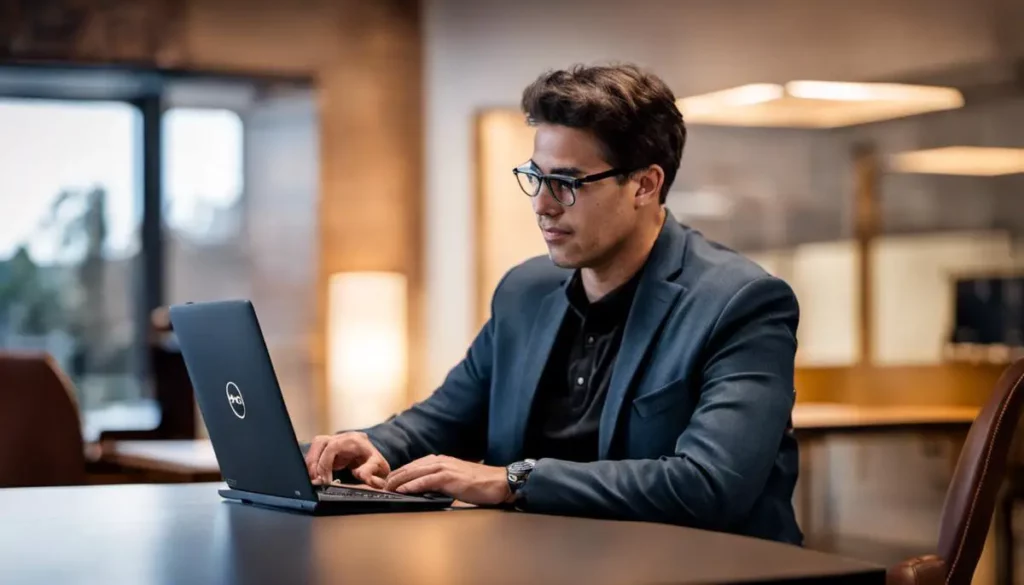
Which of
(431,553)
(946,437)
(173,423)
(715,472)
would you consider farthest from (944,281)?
(431,553)

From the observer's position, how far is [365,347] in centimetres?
718

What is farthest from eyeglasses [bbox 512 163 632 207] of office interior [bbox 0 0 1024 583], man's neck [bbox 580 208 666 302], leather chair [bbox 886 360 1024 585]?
office interior [bbox 0 0 1024 583]

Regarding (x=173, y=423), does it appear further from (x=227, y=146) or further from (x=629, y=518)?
(x=629, y=518)

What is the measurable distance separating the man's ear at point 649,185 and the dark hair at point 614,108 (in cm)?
1

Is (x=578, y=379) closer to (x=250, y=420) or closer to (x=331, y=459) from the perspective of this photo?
(x=331, y=459)

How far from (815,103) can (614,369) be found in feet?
12.6

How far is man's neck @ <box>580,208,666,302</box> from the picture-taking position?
276cm

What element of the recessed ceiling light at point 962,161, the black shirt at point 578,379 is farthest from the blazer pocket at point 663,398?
the recessed ceiling light at point 962,161

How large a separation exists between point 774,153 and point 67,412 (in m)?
3.32

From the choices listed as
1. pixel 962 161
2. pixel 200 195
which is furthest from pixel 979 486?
pixel 200 195

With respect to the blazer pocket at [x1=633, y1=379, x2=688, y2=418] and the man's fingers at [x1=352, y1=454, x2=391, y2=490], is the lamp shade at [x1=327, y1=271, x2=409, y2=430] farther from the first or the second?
the blazer pocket at [x1=633, y1=379, x2=688, y2=418]

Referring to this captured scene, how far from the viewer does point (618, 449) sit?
2572 mm

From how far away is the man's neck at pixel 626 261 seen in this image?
276cm

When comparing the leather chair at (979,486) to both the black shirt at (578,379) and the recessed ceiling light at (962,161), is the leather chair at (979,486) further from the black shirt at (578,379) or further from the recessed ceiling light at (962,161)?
the recessed ceiling light at (962,161)
